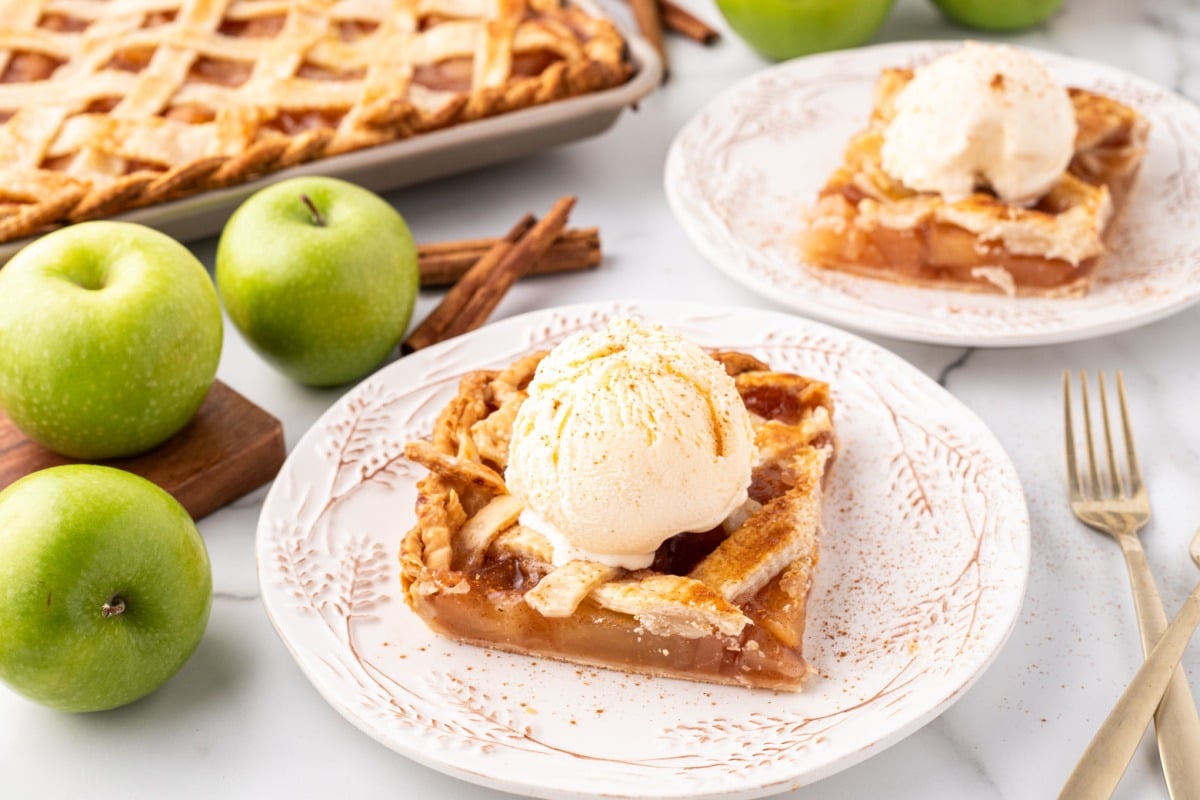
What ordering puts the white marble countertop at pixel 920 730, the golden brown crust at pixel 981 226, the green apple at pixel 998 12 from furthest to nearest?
1. the green apple at pixel 998 12
2. the golden brown crust at pixel 981 226
3. the white marble countertop at pixel 920 730

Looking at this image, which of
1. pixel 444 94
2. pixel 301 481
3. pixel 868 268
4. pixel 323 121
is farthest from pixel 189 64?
pixel 868 268

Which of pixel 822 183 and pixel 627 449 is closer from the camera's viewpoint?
pixel 627 449

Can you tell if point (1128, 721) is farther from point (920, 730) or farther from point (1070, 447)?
point (1070, 447)

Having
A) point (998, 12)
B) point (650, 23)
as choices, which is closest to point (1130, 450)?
point (998, 12)

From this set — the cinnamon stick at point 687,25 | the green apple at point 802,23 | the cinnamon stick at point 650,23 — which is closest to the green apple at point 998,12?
the green apple at point 802,23

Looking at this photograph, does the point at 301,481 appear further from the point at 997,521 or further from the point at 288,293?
the point at 997,521

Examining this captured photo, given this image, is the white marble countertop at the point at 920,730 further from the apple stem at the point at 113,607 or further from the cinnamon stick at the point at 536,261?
the apple stem at the point at 113,607

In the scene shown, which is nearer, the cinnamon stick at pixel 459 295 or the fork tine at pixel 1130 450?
the fork tine at pixel 1130 450
